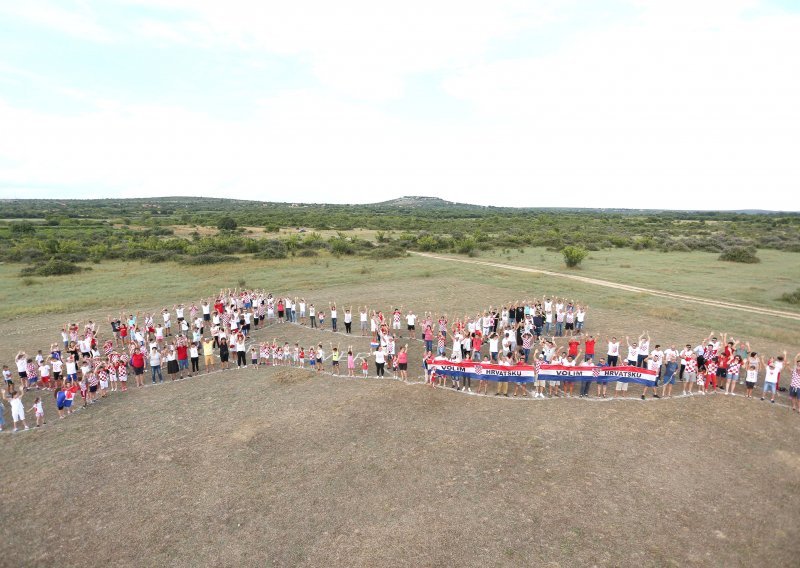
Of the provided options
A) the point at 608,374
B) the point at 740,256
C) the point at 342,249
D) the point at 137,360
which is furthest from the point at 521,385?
the point at 740,256

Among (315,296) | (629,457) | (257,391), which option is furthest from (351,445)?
(315,296)

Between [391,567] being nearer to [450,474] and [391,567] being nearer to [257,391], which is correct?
[450,474]

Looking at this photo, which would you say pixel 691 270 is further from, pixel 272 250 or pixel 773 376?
pixel 272 250

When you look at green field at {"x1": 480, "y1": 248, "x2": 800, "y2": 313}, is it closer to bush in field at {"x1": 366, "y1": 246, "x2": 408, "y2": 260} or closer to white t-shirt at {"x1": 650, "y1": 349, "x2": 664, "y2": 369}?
bush in field at {"x1": 366, "y1": 246, "x2": 408, "y2": 260}

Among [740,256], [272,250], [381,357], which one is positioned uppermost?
[740,256]

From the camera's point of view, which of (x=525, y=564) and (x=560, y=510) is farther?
(x=560, y=510)

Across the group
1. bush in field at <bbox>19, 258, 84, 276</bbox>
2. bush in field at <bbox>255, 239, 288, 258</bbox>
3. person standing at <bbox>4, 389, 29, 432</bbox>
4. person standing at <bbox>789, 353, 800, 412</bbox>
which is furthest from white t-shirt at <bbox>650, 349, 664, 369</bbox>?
bush in field at <bbox>19, 258, 84, 276</bbox>

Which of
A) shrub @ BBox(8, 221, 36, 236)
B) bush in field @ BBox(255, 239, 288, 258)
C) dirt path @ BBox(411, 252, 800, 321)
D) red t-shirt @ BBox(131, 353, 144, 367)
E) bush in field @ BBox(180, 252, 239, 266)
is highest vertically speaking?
shrub @ BBox(8, 221, 36, 236)
